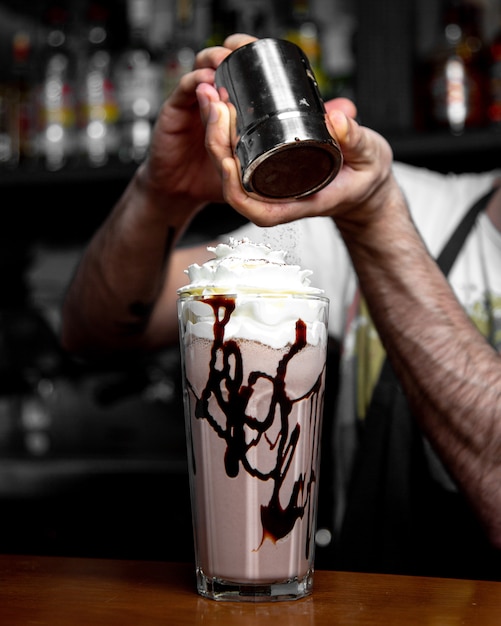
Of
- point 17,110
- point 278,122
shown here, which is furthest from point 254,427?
point 17,110

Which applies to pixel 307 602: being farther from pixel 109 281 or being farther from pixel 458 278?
pixel 458 278

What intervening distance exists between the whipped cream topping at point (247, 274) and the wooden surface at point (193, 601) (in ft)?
0.85

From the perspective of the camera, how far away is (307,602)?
68 cm

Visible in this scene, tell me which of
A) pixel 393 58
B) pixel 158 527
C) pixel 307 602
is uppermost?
pixel 393 58

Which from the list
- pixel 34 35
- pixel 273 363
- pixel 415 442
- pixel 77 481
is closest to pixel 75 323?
pixel 77 481

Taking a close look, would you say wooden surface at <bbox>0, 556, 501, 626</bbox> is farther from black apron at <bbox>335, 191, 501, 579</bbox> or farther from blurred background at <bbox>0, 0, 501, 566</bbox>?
blurred background at <bbox>0, 0, 501, 566</bbox>

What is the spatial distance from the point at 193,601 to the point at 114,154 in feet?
5.19

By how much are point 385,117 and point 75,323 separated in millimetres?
843

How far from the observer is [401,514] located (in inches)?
56.1

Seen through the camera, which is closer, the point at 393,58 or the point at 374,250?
the point at 374,250

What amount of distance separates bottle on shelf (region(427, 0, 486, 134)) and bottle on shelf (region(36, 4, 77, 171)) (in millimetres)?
916

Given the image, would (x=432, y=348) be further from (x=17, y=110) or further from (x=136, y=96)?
(x=17, y=110)

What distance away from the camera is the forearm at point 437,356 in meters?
1.15

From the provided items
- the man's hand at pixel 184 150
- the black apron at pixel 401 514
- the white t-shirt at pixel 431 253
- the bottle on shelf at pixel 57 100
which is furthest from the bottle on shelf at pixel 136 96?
the black apron at pixel 401 514
